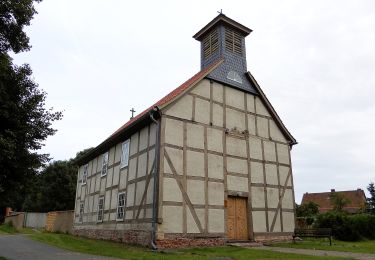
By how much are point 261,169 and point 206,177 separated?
155 inches

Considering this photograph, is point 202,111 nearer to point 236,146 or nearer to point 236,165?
point 236,146

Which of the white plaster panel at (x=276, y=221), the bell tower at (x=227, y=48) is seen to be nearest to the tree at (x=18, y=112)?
the bell tower at (x=227, y=48)

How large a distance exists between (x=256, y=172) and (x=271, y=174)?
1166 millimetres

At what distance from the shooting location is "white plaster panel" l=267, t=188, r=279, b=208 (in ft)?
62.6

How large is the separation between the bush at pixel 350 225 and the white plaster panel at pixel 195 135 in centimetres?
981

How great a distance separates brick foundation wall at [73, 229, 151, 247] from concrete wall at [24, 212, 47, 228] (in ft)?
52.3

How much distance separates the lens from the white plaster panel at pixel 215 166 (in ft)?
56.4

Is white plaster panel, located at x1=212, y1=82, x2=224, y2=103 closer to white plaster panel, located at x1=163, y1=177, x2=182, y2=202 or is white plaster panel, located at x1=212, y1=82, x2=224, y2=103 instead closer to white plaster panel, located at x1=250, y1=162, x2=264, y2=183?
white plaster panel, located at x1=250, y1=162, x2=264, y2=183

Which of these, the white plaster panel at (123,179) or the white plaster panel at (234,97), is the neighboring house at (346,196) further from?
the white plaster panel at (123,179)

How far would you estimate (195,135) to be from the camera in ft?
56.5

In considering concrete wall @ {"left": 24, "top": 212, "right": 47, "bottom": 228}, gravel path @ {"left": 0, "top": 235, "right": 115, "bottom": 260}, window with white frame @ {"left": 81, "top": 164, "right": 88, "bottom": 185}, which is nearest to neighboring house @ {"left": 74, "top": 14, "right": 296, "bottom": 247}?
gravel path @ {"left": 0, "top": 235, "right": 115, "bottom": 260}

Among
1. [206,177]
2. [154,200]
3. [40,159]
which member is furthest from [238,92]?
[40,159]

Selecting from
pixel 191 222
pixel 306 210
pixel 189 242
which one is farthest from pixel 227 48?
pixel 306 210

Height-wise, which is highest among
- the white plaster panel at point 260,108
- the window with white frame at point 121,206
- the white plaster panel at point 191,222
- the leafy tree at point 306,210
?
the white plaster panel at point 260,108
